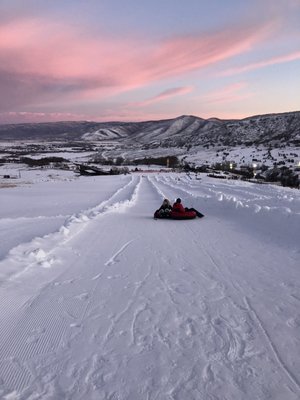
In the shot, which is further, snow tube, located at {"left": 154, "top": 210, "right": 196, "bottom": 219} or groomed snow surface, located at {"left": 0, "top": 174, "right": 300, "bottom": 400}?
snow tube, located at {"left": 154, "top": 210, "right": 196, "bottom": 219}

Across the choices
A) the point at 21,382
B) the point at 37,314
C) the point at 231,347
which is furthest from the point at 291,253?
the point at 21,382

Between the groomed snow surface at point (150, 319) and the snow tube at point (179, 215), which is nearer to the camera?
the groomed snow surface at point (150, 319)

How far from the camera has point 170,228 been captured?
13.6 meters

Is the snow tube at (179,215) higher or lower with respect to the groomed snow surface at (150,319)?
lower

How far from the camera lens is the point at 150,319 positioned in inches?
223

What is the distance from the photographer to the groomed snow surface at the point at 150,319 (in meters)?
4.10

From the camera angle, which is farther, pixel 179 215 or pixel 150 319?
pixel 179 215

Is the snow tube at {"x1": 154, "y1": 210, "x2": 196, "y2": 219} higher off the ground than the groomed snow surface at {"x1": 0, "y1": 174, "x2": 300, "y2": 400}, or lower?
lower

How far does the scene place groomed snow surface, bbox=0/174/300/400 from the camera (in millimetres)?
4102

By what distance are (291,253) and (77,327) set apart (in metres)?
5.94

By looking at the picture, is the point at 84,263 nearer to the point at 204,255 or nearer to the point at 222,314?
the point at 204,255

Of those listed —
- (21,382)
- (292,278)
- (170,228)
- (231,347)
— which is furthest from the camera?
(170,228)

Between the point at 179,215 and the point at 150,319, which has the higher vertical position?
the point at 150,319

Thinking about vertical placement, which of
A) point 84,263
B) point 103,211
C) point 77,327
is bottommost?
point 103,211
